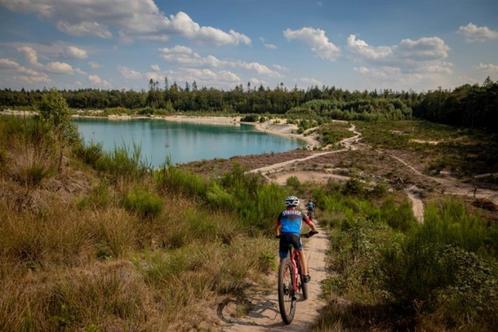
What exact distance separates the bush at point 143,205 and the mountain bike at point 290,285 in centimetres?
295

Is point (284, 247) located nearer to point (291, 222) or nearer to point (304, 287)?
point (291, 222)

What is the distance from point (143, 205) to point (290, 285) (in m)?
3.32

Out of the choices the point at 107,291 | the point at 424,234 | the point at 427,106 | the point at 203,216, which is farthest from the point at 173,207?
the point at 427,106

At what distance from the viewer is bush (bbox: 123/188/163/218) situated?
6844 mm

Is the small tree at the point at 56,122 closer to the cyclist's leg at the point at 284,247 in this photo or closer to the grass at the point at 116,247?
the grass at the point at 116,247

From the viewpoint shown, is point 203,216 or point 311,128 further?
point 311,128

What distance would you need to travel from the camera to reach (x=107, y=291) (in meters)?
4.17

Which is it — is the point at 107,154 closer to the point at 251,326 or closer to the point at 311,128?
the point at 251,326

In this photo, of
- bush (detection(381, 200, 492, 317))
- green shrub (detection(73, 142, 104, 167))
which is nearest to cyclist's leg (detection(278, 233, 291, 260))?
bush (detection(381, 200, 492, 317))

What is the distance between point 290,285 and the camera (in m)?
5.35

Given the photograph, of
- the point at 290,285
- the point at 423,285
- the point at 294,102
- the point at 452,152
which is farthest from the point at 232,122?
the point at 423,285

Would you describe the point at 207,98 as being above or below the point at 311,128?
above

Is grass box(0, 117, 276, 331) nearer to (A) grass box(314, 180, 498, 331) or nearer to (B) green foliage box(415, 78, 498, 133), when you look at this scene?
(A) grass box(314, 180, 498, 331)

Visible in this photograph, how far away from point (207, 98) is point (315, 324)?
15625 centimetres
